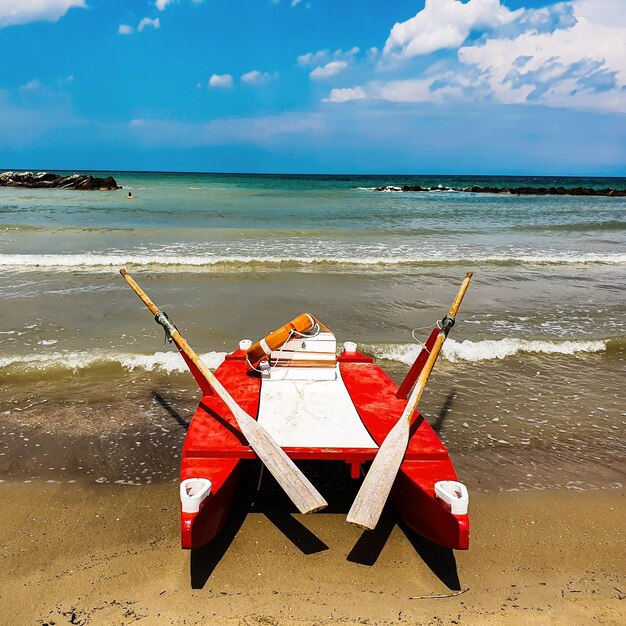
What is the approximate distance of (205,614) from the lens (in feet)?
10.2

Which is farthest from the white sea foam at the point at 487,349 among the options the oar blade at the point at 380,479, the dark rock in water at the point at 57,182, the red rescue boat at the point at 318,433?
the dark rock in water at the point at 57,182

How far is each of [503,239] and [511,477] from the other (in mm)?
20736

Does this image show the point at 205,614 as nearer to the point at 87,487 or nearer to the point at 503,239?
the point at 87,487

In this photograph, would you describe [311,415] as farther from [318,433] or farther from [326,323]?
[326,323]

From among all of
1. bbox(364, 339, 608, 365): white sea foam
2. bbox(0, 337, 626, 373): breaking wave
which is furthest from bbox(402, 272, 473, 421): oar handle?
bbox(0, 337, 626, 373): breaking wave

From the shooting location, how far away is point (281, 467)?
3.52 meters

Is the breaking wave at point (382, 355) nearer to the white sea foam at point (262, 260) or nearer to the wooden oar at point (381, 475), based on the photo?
the wooden oar at point (381, 475)

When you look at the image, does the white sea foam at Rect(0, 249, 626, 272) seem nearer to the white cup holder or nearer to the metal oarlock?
the metal oarlock

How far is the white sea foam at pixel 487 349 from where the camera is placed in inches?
317

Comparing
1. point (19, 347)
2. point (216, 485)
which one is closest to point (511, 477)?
point (216, 485)

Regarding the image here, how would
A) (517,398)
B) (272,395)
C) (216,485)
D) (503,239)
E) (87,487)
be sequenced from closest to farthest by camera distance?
1. (216,485)
2. (87,487)
3. (272,395)
4. (517,398)
5. (503,239)

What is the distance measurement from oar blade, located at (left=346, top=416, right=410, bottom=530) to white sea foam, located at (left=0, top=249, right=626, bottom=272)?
12461 millimetres

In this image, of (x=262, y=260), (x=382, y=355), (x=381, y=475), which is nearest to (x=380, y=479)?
(x=381, y=475)

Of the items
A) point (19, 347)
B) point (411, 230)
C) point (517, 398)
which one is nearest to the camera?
point (517, 398)
